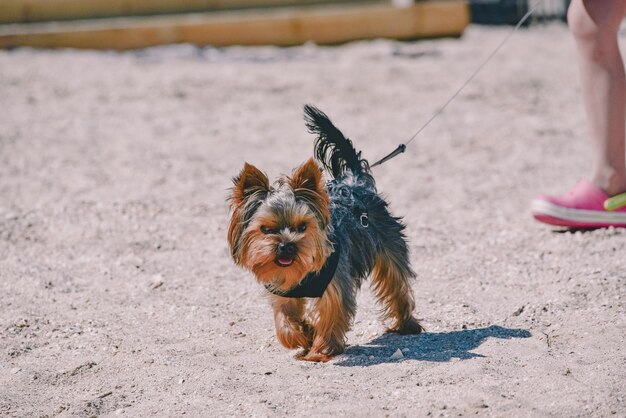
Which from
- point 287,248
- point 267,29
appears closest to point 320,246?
point 287,248

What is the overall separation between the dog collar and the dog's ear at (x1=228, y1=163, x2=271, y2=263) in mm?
296

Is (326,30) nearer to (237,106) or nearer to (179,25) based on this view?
(179,25)

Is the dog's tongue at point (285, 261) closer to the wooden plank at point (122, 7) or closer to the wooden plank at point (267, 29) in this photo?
Result: the wooden plank at point (267, 29)

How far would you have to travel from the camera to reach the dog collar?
172 inches

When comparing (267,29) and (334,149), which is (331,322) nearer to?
(334,149)

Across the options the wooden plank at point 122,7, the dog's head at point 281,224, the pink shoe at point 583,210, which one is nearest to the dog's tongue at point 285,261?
the dog's head at point 281,224

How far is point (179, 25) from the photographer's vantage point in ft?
39.8

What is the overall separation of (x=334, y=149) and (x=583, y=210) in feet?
6.28

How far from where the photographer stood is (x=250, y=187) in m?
4.29

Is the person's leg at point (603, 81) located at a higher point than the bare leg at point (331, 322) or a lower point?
higher

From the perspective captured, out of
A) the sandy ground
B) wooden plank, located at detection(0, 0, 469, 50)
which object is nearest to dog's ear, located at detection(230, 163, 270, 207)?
the sandy ground

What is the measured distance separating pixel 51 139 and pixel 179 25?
375 cm

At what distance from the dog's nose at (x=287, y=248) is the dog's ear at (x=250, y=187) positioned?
0.84 feet

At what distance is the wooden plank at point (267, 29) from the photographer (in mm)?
12125
